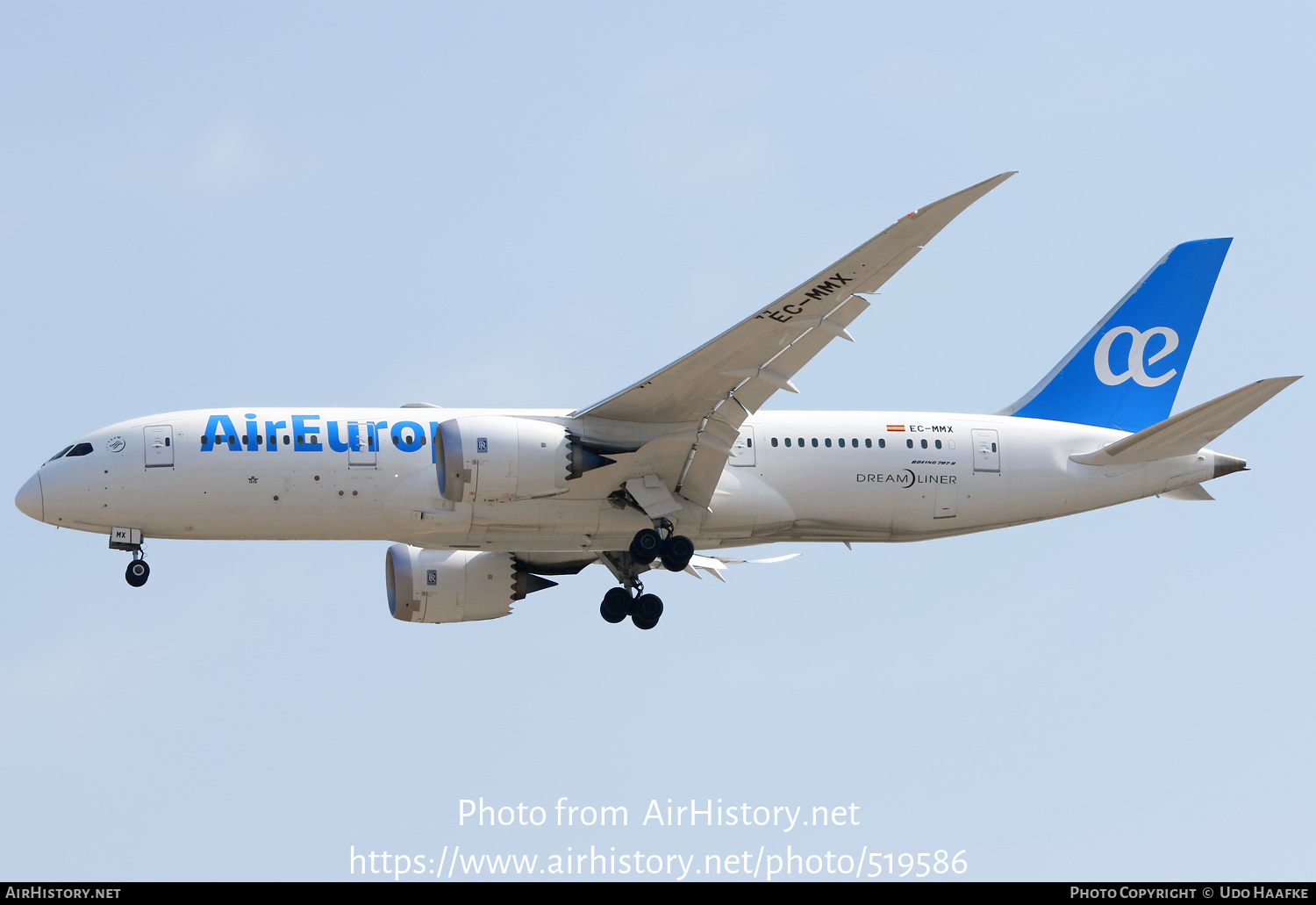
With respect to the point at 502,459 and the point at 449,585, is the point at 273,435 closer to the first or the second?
the point at 502,459

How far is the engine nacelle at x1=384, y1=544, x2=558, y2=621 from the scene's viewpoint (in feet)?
116

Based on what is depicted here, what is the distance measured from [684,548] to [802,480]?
2.63m

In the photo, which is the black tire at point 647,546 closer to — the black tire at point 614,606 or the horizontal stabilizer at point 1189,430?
the black tire at point 614,606

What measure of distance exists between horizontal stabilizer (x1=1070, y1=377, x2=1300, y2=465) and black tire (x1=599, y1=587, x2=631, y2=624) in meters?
9.16

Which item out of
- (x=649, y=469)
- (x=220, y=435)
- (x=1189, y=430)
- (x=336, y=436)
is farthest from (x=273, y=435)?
(x=1189, y=430)

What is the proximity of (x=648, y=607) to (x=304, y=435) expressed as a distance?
746 cm

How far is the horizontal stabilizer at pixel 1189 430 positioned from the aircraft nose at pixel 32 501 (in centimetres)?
1936

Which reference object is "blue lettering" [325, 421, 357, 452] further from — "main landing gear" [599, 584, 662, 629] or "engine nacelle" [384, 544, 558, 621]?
"main landing gear" [599, 584, 662, 629]

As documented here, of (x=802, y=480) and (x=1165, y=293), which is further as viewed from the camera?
(x=1165, y=293)

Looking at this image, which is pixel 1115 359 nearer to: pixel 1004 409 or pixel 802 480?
pixel 1004 409

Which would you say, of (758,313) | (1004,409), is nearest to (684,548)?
(758,313)

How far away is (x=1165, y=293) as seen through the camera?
36.8m

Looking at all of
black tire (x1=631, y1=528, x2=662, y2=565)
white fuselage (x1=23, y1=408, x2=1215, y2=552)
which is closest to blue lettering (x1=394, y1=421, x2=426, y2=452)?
white fuselage (x1=23, y1=408, x2=1215, y2=552)
